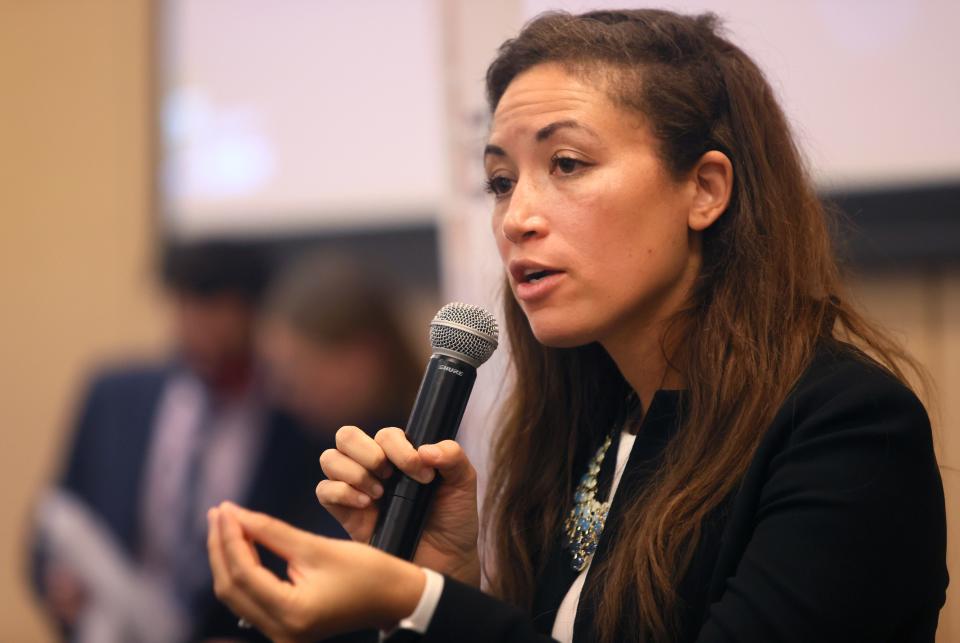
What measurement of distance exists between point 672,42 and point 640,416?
50 cm

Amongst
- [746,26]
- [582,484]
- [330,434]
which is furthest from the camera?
[330,434]

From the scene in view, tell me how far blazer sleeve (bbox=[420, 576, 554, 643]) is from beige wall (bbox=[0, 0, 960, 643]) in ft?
11.1

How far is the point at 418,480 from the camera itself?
3.88ft

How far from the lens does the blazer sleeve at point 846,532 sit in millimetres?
1038

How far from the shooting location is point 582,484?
1447mm

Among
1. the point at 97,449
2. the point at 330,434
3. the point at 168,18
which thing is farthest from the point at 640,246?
the point at 168,18

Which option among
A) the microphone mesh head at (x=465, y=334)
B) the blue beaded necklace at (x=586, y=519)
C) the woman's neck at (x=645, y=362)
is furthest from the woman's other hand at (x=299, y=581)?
the woman's neck at (x=645, y=362)

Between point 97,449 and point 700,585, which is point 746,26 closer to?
point 700,585

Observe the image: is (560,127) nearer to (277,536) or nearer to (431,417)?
(431,417)

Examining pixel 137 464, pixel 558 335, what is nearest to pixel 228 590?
pixel 558 335

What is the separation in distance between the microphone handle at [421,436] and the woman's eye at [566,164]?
29 centimetres

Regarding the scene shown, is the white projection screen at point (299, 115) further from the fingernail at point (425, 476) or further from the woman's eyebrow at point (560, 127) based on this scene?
the fingernail at point (425, 476)

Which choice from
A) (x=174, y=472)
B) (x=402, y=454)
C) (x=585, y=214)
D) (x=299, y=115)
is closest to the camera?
(x=402, y=454)

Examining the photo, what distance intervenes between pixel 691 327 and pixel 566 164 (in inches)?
10.5
